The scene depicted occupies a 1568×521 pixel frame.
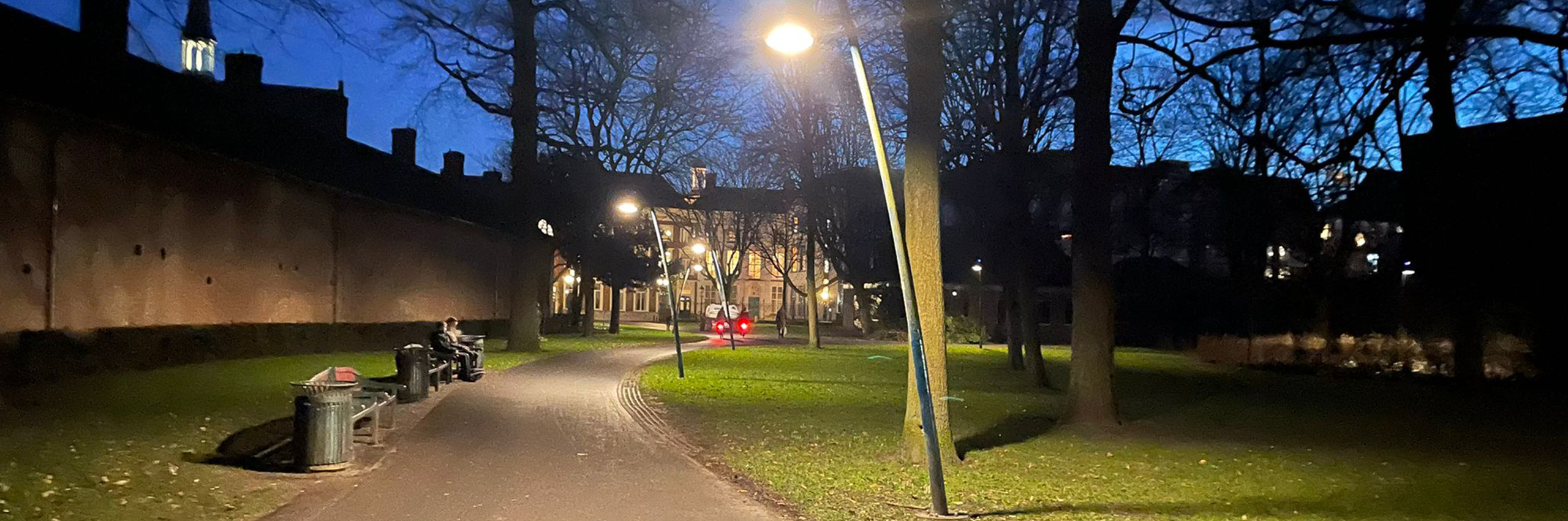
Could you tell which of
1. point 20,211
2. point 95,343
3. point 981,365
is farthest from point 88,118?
point 981,365

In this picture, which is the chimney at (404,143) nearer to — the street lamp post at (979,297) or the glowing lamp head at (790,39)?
the street lamp post at (979,297)

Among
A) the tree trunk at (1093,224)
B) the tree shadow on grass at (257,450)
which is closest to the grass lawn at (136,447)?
the tree shadow on grass at (257,450)

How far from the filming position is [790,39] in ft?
27.1

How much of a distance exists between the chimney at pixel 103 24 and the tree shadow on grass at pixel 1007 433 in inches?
522

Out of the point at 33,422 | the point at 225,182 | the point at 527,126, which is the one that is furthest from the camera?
the point at 527,126

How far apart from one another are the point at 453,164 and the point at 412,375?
1359 inches

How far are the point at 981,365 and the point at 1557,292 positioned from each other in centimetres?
1365

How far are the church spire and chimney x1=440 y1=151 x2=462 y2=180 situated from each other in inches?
1361

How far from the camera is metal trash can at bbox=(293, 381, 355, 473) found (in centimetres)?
947

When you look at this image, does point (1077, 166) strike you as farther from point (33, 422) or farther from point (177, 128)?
point (177, 128)

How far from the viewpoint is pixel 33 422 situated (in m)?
10.6

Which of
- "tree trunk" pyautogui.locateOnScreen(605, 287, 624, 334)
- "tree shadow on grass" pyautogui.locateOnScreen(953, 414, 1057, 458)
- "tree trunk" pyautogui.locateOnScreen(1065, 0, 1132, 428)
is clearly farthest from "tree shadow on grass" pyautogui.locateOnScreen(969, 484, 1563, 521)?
"tree trunk" pyautogui.locateOnScreen(605, 287, 624, 334)

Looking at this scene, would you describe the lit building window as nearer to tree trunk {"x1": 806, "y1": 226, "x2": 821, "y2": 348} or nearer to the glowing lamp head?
the glowing lamp head

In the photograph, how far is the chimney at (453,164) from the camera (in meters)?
48.2
